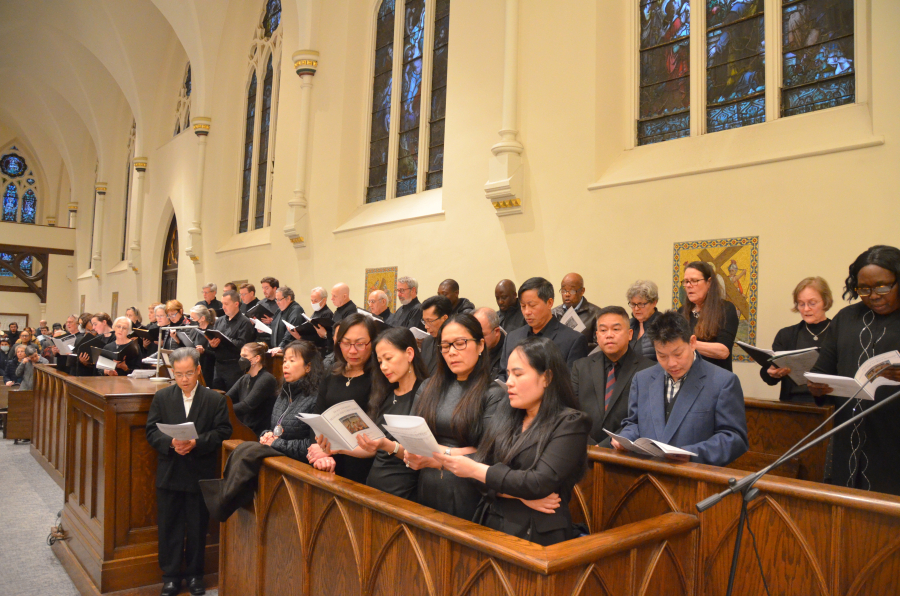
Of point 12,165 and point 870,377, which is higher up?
point 12,165

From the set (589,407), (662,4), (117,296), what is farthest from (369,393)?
(117,296)

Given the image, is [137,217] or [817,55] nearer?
[817,55]

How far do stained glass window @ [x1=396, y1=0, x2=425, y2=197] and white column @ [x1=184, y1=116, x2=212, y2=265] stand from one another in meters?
5.73

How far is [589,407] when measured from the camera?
3408 mm

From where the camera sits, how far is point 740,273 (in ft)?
16.6

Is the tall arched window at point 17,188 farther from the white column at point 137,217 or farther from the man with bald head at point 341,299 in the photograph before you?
the man with bald head at point 341,299

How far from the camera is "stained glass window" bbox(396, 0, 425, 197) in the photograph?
8.76 meters

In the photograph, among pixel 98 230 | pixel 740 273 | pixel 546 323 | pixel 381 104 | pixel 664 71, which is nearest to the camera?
pixel 546 323

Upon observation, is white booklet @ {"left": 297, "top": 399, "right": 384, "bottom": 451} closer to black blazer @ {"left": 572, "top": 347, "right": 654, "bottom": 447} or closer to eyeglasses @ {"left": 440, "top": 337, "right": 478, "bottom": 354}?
eyeglasses @ {"left": 440, "top": 337, "right": 478, "bottom": 354}

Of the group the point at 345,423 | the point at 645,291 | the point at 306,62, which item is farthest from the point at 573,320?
the point at 306,62

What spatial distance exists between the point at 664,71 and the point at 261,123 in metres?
8.09

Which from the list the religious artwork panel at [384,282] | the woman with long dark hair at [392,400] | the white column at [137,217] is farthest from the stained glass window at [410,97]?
the white column at [137,217]

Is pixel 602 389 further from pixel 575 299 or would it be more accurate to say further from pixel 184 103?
pixel 184 103

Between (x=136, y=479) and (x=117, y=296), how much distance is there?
605 inches
